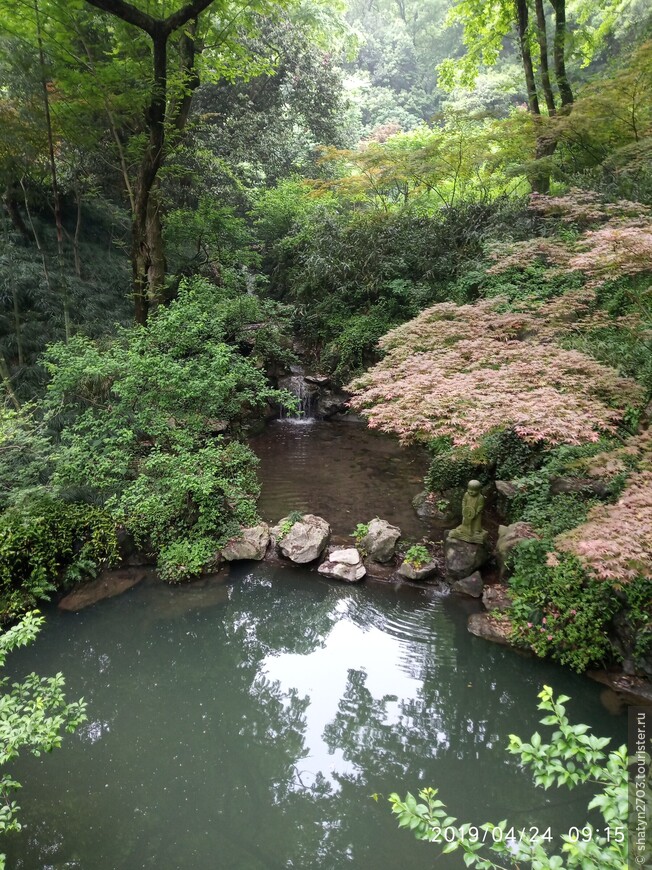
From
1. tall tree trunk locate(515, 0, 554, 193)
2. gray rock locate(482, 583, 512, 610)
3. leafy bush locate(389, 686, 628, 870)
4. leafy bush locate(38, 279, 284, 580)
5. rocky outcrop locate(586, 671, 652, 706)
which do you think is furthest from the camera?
tall tree trunk locate(515, 0, 554, 193)

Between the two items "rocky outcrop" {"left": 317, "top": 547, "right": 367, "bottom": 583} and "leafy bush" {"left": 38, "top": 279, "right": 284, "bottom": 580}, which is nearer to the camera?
"leafy bush" {"left": 38, "top": 279, "right": 284, "bottom": 580}

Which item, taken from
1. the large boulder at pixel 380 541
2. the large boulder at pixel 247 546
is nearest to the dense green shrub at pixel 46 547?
the large boulder at pixel 247 546

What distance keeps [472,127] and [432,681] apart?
1011 cm

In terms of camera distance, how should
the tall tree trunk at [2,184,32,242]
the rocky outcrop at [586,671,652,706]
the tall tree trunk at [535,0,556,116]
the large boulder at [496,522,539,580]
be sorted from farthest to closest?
the tall tree trunk at [535,0,556,116], the tall tree trunk at [2,184,32,242], the large boulder at [496,522,539,580], the rocky outcrop at [586,671,652,706]

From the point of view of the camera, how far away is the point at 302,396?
11250 mm

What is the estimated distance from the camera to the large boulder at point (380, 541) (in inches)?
237

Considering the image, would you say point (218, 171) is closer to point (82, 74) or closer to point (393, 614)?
point (82, 74)

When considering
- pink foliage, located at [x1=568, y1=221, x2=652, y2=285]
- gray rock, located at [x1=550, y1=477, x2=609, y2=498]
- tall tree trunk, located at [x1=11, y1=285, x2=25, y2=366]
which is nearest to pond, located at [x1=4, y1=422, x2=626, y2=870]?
gray rock, located at [x1=550, y1=477, x2=609, y2=498]

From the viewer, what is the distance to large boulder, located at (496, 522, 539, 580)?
5.19 m

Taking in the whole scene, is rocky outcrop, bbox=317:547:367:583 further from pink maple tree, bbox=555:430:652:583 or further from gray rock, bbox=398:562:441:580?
pink maple tree, bbox=555:430:652:583

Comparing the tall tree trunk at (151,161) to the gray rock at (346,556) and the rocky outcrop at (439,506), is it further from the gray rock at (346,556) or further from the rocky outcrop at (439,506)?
the rocky outcrop at (439,506)

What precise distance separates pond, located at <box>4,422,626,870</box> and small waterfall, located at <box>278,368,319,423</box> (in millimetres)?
5588

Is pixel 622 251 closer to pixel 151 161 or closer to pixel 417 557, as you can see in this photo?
Result: pixel 417 557

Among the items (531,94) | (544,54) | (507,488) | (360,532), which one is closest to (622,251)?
(507,488)
